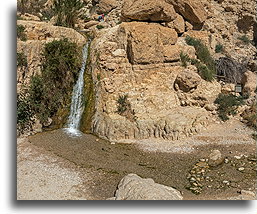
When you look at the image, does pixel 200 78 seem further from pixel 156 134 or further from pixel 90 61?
pixel 90 61

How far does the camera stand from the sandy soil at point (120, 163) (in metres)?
6.40

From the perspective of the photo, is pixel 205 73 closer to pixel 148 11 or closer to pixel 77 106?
pixel 148 11

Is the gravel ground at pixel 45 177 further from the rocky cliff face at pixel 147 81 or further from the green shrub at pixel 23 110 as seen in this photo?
the rocky cliff face at pixel 147 81

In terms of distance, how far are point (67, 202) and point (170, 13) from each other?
10.2 m

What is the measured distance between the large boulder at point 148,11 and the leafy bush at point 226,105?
4.72m

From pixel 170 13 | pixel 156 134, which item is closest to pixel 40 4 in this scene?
pixel 170 13

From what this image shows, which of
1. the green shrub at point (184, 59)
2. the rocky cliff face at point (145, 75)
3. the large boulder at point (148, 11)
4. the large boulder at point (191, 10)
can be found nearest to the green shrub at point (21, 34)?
the rocky cliff face at point (145, 75)

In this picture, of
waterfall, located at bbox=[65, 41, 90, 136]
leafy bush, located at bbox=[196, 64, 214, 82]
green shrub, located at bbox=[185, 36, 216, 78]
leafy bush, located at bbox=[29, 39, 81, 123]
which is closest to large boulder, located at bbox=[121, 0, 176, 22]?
green shrub, located at bbox=[185, 36, 216, 78]

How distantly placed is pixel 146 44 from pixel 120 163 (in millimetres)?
5656

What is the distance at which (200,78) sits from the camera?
38.7 feet

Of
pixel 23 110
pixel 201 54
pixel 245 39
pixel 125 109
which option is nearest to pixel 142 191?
pixel 125 109

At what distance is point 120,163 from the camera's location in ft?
26.6

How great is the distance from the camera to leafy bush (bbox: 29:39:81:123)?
10828 millimetres
